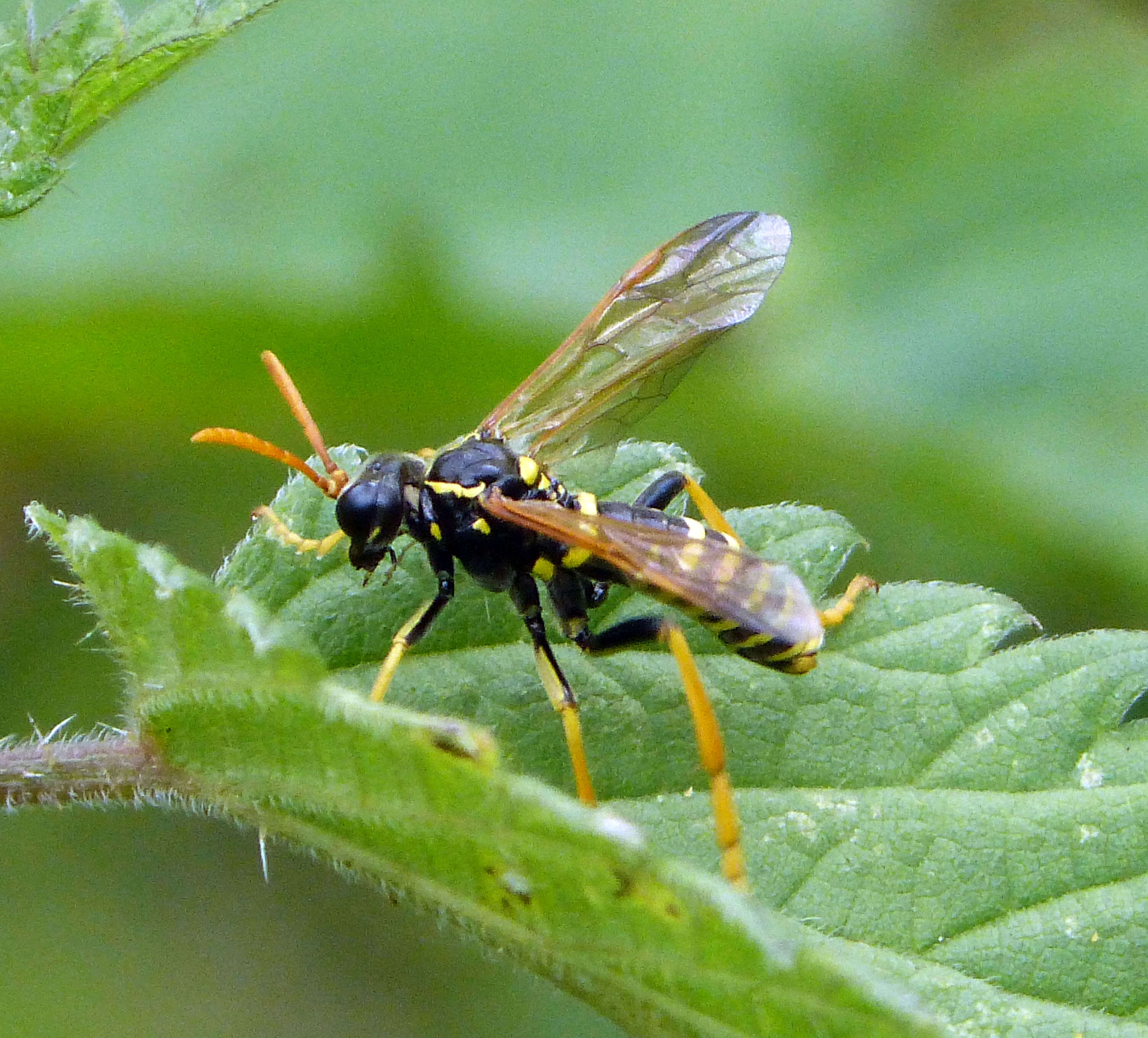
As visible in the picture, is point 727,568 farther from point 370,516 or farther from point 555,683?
point 370,516

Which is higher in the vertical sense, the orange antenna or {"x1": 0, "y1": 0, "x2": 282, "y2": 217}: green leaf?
{"x1": 0, "y1": 0, "x2": 282, "y2": 217}: green leaf

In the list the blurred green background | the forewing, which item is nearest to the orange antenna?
the forewing

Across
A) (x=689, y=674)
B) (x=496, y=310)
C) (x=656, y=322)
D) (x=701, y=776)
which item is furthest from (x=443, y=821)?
(x=496, y=310)

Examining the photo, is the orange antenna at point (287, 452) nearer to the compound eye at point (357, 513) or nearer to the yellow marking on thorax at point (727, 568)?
the compound eye at point (357, 513)

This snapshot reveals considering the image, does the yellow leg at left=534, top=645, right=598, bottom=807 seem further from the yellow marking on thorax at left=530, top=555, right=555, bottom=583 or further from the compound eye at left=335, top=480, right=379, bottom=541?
the compound eye at left=335, top=480, right=379, bottom=541

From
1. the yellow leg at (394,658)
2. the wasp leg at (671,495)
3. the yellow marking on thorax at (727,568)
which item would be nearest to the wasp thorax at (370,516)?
the yellow leg at (394,658)

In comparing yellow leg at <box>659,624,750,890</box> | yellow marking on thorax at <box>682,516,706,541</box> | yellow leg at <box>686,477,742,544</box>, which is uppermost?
yellow marking on thorax at <box>682,516,706,541</box>

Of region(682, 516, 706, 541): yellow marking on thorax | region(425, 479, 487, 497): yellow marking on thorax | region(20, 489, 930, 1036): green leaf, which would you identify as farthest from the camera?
region(425, 479, 487, 497): yellow marking on thorax
